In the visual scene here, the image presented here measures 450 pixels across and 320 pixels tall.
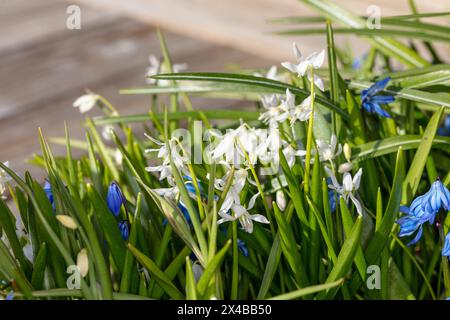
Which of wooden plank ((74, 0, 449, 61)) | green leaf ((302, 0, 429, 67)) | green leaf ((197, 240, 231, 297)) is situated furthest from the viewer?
wooden plank ((74, 0, 449, 61))

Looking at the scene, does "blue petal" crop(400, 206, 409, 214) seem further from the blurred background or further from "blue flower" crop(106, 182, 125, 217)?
the blurred background

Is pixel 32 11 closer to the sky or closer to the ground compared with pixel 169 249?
closer to the sky

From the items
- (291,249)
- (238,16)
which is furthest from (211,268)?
(238,16)

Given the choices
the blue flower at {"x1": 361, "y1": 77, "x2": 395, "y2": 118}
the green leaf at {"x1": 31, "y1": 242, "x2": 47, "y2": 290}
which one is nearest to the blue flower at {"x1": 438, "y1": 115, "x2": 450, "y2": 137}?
the blue flower at {"x1": 361, "y1": 77, "x2": 395, "y2": 118}

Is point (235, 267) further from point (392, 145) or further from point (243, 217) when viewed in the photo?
point (392, 145)

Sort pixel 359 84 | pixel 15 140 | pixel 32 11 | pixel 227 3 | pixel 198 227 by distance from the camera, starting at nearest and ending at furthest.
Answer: pixel 198 227 → pixel 359 84 → pixel 15 140 → pixel 227 3 → pixel 32 11

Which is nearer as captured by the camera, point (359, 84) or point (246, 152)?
point (246, 152)

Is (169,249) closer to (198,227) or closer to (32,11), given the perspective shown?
(198,227)
